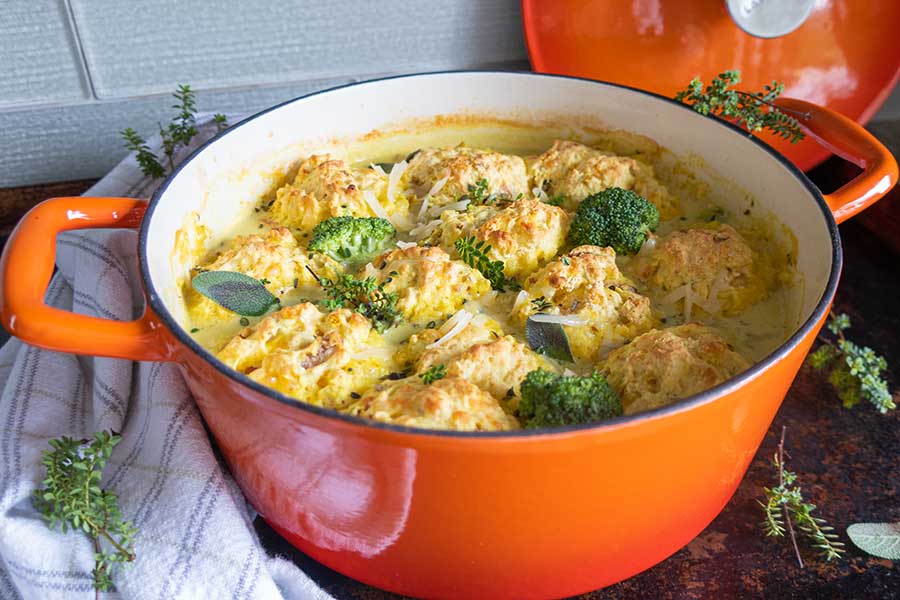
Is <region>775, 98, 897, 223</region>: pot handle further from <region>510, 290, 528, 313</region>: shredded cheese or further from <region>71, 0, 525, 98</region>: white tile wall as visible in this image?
<region>71, 0, 525, 98</region>: white tile wall

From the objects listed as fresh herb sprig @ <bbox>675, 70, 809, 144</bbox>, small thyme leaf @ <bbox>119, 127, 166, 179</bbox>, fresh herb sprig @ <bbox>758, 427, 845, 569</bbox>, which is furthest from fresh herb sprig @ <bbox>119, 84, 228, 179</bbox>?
fresh herb sprig @ <bbox>758, 427, 845, 569</bbox>

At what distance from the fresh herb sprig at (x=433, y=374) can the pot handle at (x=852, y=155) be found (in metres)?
0.80

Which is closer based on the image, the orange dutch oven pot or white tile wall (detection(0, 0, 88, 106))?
the orange dutch oven pot

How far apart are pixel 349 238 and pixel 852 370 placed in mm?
1139

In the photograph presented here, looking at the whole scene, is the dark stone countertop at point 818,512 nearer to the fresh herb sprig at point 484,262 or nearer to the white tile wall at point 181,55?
the fresh herb sprig at point 484,262

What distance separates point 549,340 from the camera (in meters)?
1.57

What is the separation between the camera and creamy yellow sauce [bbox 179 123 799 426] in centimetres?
165

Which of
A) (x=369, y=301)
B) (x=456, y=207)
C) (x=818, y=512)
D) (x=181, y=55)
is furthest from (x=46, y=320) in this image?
(x=818, y=512)

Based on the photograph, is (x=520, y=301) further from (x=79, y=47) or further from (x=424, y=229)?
(x=79, y=47)

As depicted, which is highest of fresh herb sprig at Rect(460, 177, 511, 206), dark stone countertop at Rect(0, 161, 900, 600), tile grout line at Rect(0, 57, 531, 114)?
tile grout line at Rect(0, 57, 531, 114)

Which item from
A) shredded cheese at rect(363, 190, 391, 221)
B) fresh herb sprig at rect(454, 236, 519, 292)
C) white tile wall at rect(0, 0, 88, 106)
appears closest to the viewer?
fresh herb sprig at rect(454, 236, 519, 292)

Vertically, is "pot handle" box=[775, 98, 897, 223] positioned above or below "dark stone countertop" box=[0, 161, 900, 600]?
above

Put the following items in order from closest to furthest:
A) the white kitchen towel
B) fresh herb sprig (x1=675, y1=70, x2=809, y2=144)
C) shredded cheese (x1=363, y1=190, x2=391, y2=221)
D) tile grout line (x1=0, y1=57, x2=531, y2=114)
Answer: the white kitchen towel < fresh herb sprig (x1=675, y1=70, x2=809, y2=144) < shredded cheese (x1=363, y1=190, x2=391, y2=221) < tile grout line (x1=0, y1=57, x2=531, y2=114)

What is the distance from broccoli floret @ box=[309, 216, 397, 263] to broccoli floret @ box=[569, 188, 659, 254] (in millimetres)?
436
